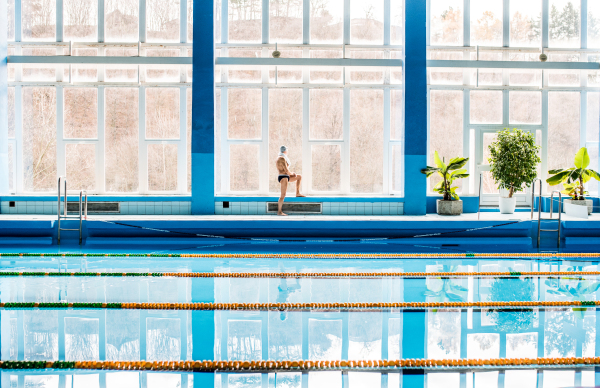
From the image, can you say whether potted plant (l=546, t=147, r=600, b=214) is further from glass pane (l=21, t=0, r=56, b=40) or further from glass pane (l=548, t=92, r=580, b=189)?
glass pane (l=21, t=0, r=56, b=40)

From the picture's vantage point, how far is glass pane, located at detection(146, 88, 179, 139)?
10.0 metres

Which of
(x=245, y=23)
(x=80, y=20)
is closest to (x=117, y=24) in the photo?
(x=80, y=20)

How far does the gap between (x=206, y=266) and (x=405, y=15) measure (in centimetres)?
638

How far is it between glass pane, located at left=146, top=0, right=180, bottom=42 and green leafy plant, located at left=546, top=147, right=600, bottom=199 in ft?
25.2

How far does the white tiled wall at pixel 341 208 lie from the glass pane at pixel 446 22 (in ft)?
11.3

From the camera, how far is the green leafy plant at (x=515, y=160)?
30.2 feet

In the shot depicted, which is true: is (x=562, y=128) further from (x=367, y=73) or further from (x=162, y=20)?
(x=162, y=20)

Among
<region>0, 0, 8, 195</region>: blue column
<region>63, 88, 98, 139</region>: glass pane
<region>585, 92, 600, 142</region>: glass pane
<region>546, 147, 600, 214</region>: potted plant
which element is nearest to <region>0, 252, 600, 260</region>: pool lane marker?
<region>546, 147, 600, 214</region>: potted plant

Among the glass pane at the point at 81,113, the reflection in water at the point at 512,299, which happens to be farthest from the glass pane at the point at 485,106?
the glass pane at the point at 81,113

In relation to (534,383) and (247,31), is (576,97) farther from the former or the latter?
(534,383)

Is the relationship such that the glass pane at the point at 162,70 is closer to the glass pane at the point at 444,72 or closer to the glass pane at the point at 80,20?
the glass pane at the point at 80,20

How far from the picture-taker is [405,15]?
9.74 m

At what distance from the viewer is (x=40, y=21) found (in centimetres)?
998

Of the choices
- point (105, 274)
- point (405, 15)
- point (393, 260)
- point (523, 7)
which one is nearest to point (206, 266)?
point (105, 274)
